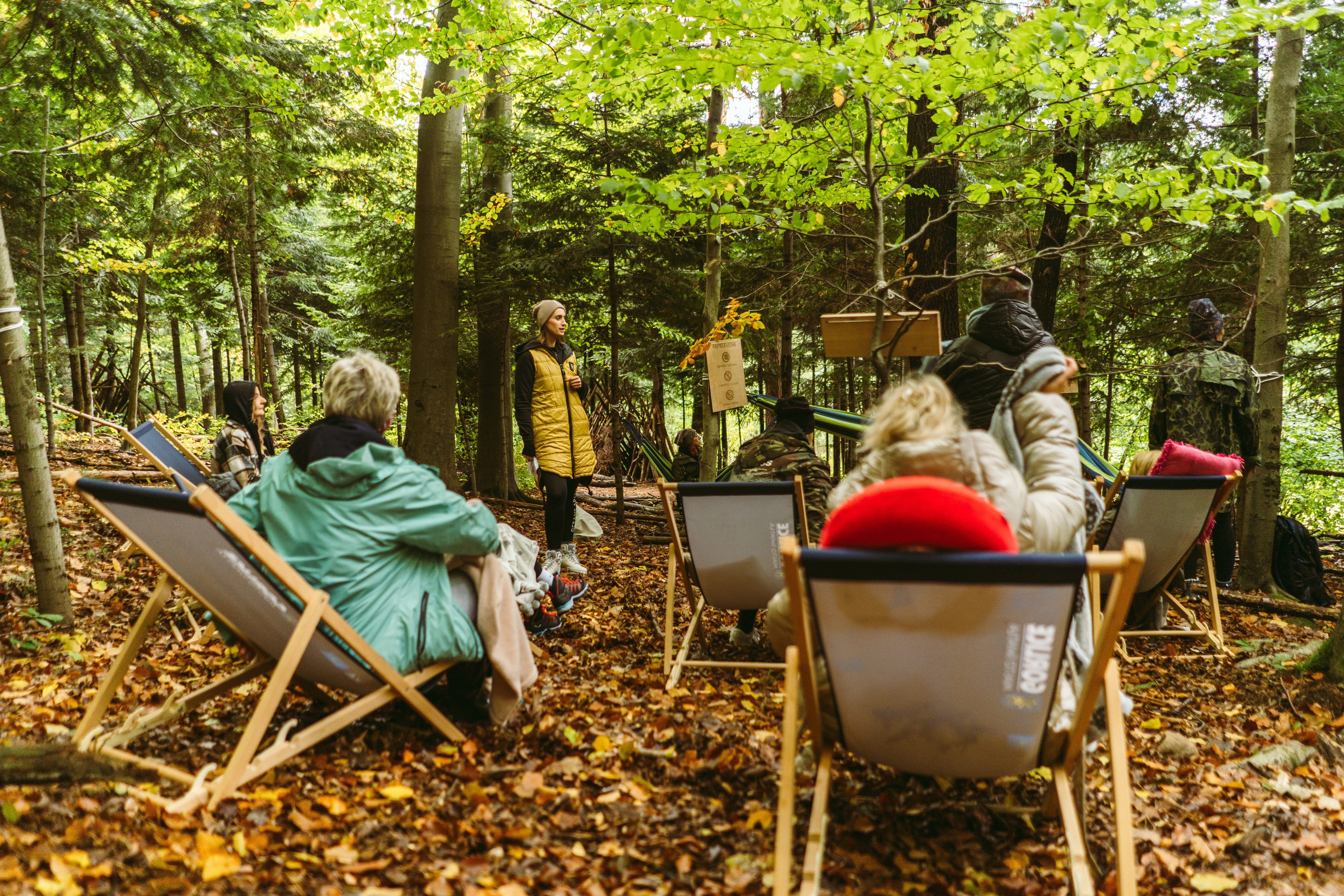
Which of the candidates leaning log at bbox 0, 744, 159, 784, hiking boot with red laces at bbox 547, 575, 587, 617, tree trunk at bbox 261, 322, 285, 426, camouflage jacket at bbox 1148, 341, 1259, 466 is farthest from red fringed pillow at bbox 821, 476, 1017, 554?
tree trunk at bbox 261, 322, 285, 426

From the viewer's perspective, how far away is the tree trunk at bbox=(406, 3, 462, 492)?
22.3 ft

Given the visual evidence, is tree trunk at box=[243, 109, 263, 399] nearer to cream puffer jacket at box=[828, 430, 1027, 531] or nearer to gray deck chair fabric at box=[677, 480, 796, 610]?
gray deck chair fabric at box=[677, 480, 796, 610]

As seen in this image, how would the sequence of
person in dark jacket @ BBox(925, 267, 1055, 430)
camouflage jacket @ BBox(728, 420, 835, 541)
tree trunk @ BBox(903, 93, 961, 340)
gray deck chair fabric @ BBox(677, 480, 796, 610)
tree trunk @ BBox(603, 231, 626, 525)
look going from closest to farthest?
1. person in dark jacket @ BBox(925, 267, 1055, 430)
2. gray deck chair fabric @ BBox(677, 480, 796, 610)
3. camouflage jacket @ BBox(728, 420, 835, 541)
4. tree trunk @ BBox(903, 93, 961, 340)
5. tree trunk @ BBox(603, 231, 626, 525)

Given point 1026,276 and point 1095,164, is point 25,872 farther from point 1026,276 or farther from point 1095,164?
point 1095,164

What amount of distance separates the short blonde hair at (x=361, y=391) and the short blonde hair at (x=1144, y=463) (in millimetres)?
4002

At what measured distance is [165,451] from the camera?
4367mm

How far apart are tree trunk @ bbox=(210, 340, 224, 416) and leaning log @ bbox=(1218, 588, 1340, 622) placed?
17132mm

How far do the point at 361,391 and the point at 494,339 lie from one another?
7.05 m

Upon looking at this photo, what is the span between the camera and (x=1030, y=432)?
245cm

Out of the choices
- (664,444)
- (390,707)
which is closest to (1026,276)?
(390,707)

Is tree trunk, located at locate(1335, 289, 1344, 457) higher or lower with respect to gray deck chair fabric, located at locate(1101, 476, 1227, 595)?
higher

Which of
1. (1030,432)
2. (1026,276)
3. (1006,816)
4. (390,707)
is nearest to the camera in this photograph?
(1006,816)

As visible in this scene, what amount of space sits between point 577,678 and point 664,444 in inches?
475

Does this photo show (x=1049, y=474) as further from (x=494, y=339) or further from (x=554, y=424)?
(x=494, y=339)
